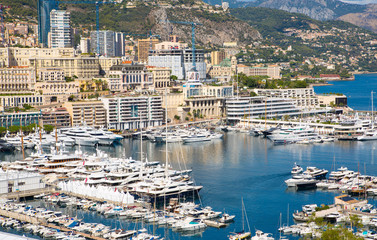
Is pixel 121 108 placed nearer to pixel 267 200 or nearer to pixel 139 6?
pixel 267 200

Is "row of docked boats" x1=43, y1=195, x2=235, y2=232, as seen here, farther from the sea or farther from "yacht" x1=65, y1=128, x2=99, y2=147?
"yacht" x1=65, y1=128, x2=99, y2=147

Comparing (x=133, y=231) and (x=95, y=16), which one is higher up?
(x=95, y=16)

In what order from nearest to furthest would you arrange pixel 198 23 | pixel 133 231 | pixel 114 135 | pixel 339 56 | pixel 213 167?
pixel 133 231 → pixel 213 167 → pixel 114 135 → pixel 198 23 → pixel 339 56

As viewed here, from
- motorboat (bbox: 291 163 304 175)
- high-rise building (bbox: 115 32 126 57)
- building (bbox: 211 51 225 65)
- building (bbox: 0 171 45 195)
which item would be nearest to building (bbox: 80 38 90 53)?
high-rise building (bbox: 115 32 126 57)

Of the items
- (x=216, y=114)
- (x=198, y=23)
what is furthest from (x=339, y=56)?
(x=216, y=114)

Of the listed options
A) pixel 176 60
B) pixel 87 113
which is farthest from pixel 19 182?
pixel 176 60

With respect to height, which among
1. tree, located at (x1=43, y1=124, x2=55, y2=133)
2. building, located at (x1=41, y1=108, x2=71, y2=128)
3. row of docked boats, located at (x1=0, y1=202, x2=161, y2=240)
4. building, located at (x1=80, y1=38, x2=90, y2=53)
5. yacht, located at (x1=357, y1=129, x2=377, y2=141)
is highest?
building, located at (x1=80, y1=38, x2=90, y2=53)

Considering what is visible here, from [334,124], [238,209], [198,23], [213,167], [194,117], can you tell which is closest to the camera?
[238,209]
